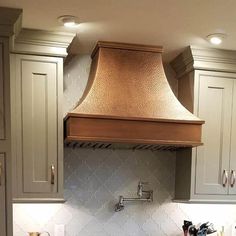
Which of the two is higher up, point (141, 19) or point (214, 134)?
point (141, 19)

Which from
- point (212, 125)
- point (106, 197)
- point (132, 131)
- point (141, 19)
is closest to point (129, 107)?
point (132, 131)

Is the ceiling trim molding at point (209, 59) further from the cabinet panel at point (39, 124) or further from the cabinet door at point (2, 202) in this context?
the cabinet door at point (2, 202)

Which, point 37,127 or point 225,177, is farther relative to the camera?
point 225,177

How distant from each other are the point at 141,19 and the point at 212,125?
941mm

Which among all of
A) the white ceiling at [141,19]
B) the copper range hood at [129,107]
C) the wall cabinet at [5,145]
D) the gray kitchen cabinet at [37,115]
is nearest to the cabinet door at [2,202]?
the wall cabinet at [5,145]

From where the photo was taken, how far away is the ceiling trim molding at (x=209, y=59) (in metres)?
2.47

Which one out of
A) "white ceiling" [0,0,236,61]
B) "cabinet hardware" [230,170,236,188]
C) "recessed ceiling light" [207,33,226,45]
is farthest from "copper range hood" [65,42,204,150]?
"cabinet hardware" [230,170,236,188]

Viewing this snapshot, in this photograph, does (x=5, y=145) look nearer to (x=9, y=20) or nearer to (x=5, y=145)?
(x=5, y=145)

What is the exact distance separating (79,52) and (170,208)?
1339 millimetres

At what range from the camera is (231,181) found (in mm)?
2521

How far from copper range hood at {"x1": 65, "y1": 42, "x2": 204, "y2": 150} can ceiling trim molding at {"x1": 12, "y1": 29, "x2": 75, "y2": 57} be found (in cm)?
23

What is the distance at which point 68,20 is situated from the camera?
2.01 metres

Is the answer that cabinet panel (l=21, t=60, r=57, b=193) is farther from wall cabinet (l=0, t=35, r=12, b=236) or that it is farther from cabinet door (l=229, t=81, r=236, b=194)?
cabinet door (l=229, t=81, r=236, b=194)

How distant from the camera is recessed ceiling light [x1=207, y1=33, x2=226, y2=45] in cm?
222
